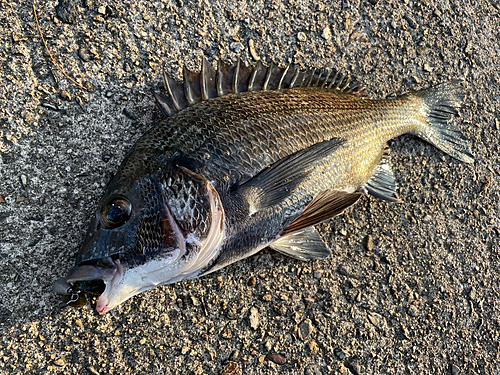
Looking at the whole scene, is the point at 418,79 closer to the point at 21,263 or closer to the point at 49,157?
the point at 49,157

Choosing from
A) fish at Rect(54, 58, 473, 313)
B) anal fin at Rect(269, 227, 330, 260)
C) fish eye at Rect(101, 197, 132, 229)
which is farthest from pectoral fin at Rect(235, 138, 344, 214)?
fish eye at Rect(101, 197, 132, 229)

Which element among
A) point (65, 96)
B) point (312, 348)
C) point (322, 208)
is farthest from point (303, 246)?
point (65, 96)

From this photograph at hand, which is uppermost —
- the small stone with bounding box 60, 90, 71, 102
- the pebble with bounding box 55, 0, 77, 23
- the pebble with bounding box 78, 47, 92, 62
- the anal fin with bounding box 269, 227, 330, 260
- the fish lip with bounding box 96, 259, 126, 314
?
the pebble with bounding box 55, 0, 77, 23

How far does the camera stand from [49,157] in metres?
2.01

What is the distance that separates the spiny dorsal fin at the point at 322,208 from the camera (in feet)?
6.32

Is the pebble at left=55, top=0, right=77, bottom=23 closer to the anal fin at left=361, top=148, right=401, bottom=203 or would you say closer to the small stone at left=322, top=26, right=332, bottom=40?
the small stone at left=322, top=26, right=332, bottom=40

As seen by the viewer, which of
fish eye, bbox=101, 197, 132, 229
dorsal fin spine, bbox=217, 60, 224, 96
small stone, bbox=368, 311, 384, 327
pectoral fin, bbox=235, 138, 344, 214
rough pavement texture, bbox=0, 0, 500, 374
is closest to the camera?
fish eye, bbox=101, 197, 132, 229

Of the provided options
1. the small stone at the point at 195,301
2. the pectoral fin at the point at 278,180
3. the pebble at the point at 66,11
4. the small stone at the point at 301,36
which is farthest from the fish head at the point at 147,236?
the small stone at the point at 301,36

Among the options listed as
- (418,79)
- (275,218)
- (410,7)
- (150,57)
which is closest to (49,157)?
(150,57)

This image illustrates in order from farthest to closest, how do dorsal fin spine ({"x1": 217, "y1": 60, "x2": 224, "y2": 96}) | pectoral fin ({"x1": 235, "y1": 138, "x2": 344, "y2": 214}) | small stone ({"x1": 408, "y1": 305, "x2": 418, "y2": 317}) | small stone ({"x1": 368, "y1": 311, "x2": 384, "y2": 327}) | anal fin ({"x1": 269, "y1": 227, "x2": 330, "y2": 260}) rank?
small stone ({"x1": 408, "y1": 305, "x2": 418, "y2": 317}) → small stone ({"x1": 368, "y1": 311, "x2": 384, "y2": 327}) → anal fin ({"x1": 269, "y1": 227, "x2": 330, "y2": 260}) → dorsal fin spine ({"x1": 217, "y1": 60, "x2": 224, "y2": 96}) → pectoral fin ({"x1": 235, "y1": 138, "x2": 344, "y2": 214})

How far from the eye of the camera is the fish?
1504 mm

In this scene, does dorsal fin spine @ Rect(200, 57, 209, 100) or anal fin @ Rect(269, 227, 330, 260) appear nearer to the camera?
dorsal fin spine @ Rect(200, 57, 209, 100)

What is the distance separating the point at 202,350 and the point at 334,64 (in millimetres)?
2299

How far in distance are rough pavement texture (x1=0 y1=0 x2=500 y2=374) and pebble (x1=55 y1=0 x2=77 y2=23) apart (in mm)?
17
